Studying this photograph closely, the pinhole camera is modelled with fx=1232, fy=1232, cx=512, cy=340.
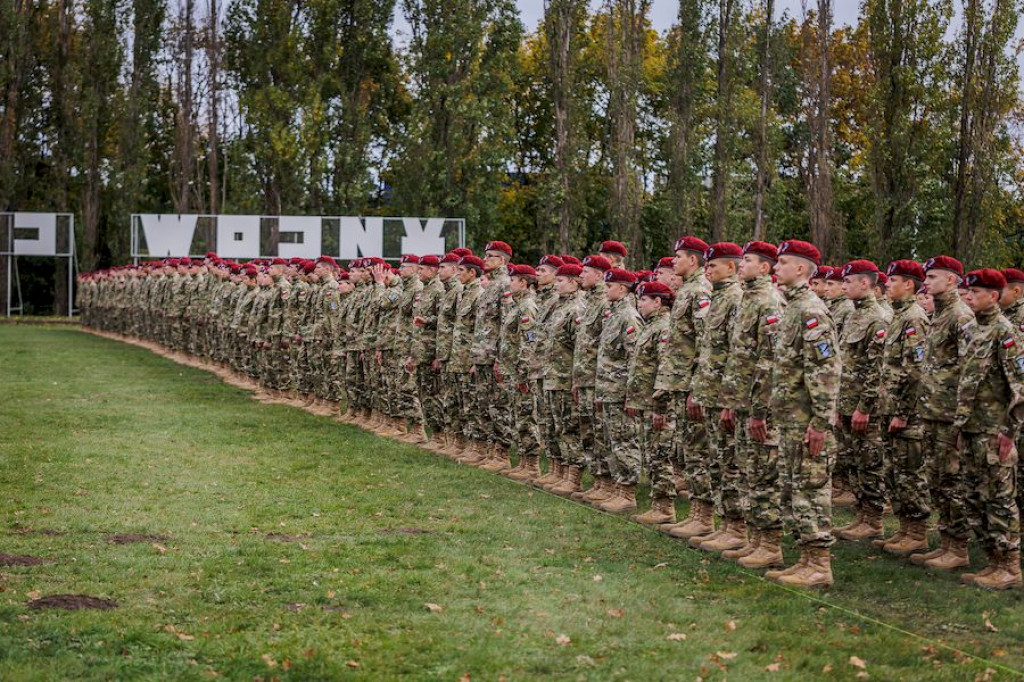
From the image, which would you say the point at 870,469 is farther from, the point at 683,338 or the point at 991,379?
the point at 683,338

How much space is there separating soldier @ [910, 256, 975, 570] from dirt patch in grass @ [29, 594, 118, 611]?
5.30 metres

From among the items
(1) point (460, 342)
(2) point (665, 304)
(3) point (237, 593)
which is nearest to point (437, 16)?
(1) point (460, 342)

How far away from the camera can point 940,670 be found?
6043 mm

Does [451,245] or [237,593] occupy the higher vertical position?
[451,245]

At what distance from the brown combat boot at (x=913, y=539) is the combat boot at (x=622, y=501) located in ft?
7.14

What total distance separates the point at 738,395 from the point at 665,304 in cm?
195

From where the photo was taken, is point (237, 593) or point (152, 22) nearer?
point (237, 593)

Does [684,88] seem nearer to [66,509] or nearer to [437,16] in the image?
[437,16]

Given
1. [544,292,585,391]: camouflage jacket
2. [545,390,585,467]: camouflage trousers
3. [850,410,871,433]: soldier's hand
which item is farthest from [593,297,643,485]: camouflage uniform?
[850,410,871,433]: soldier's hand

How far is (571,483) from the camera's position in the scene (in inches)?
443

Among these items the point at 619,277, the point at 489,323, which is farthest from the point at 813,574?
the point at 489,323

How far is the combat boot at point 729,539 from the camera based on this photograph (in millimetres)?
8625

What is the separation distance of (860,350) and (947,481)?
65.9 inches

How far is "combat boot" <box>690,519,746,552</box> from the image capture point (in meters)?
8.62
